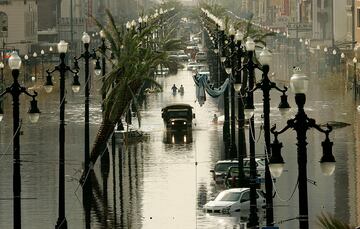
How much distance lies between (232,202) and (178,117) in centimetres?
3347

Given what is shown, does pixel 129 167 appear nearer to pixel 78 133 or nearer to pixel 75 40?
pixel 78 133

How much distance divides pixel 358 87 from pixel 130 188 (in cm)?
4804

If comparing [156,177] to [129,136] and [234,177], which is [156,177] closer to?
[234,177]

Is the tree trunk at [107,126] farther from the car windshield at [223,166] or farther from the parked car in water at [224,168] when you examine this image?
the car windshield at [223,166]

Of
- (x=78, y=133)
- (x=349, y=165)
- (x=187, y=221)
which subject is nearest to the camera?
(x=187, y=221)

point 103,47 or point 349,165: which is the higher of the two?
point 103,47

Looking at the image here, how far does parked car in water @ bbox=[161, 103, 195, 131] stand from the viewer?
A: 257 ft

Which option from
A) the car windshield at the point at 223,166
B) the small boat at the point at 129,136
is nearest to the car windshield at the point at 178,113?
the small boat at the point at 129,136

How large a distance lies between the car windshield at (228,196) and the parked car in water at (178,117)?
31.4 m

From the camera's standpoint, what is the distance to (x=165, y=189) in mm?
52438

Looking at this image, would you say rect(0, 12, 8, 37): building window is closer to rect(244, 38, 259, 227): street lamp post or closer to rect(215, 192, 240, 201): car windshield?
rect(215, 192, 240, 201): car windshield

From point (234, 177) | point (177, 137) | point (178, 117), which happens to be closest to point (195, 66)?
point (178, 117)

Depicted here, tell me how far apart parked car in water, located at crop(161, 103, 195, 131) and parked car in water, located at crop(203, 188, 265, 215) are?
104 feet

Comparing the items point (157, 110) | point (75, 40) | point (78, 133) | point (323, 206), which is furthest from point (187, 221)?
point (75, 40)
